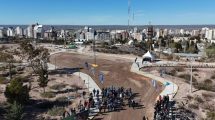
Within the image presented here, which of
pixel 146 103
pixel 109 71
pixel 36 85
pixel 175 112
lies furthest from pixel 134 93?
pixel 109 71

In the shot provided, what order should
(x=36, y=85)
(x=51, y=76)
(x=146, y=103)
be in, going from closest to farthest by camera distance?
(x=146, y=103), (x=36, y=85), (x=51, y=76)

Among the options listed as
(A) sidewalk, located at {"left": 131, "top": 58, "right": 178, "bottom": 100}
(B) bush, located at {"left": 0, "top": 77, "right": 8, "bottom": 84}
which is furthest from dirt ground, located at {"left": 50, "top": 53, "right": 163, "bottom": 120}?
(B) bush, located at {"left": 0, "top": 77, "right": 8, "bottom": 84}

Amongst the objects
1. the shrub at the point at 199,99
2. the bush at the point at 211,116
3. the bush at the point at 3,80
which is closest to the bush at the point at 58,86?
the bush at the point at 3,80

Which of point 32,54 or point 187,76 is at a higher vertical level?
point 32,54

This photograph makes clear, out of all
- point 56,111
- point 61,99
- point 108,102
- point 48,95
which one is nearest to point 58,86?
point 48,95

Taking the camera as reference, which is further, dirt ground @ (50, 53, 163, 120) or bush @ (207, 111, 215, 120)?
bush @ (207, 111, 215, 120)

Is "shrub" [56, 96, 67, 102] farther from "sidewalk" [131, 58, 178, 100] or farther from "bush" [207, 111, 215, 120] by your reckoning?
"bush" [207, 111, 215, 120]

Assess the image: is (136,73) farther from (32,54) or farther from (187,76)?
(32,54)

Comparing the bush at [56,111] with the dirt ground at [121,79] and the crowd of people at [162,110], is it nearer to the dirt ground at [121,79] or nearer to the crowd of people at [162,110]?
the dirt ground at [121,79]
